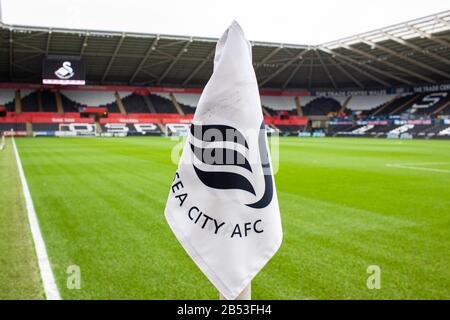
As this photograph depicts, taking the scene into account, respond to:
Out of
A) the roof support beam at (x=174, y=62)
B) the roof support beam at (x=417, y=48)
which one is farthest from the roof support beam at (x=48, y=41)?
the roof support beam at (x=417, y=48)

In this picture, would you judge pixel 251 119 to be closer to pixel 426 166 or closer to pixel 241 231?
pixel 241 231

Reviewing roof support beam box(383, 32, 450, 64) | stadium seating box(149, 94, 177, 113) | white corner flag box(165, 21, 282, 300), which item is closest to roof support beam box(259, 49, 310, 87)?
roof support beam box(383, 32, 450, 64)

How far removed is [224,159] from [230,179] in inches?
3.6

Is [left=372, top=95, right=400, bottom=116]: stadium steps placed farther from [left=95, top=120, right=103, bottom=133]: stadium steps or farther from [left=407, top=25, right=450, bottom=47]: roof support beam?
[left=95, top=120, right=103, bottom=133]: stadium steps

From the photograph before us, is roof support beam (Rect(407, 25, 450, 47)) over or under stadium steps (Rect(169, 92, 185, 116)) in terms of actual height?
over

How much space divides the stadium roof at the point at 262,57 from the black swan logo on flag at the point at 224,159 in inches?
1389

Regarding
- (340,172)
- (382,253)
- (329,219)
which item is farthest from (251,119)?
(340,172)

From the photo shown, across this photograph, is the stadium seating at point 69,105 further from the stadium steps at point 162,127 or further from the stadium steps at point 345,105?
the stadium steps at point 345,105

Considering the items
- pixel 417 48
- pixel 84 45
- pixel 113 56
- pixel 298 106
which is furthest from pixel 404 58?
pixel 84 45

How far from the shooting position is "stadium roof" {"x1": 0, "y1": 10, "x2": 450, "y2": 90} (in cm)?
3812

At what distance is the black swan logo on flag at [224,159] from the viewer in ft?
6.05

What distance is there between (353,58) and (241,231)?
1949 inches

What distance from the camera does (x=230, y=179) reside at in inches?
73.6

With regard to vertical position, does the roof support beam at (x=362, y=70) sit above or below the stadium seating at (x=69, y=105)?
above
